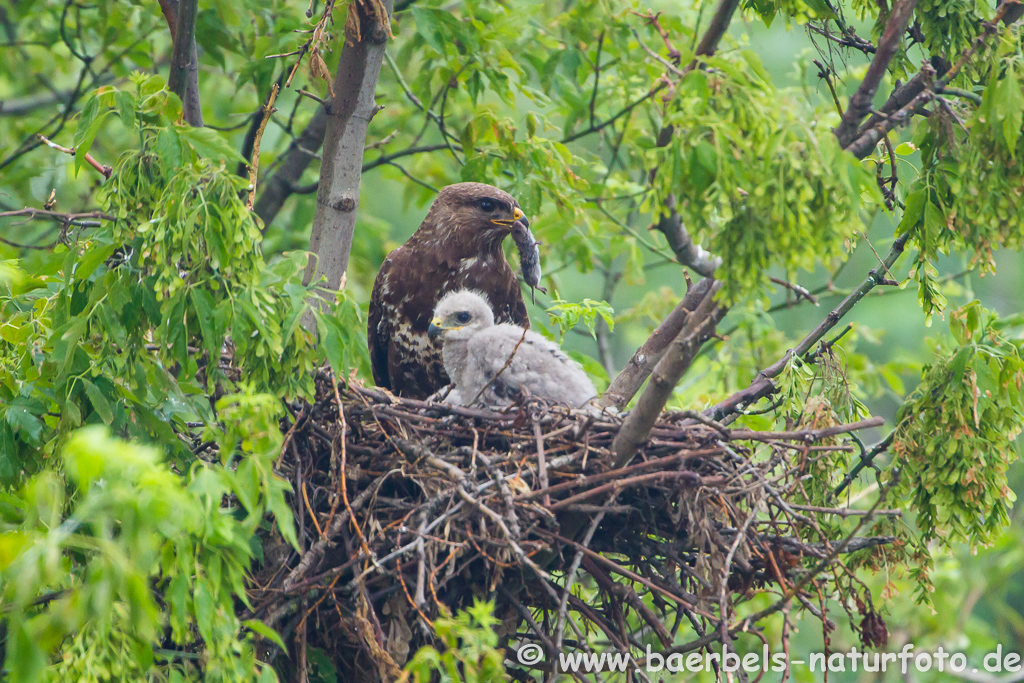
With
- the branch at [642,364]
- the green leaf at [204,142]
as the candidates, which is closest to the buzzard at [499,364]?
the branch at [642,364]

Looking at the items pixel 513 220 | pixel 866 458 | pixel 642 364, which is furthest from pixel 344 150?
pixel 866 458

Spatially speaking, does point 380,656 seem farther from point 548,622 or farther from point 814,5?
point 814,5

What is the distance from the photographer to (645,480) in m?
2.79

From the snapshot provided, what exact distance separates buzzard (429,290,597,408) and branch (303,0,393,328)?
0.55m

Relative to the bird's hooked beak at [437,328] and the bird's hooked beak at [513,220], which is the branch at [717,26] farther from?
the bird's hooked beak at [437,328]

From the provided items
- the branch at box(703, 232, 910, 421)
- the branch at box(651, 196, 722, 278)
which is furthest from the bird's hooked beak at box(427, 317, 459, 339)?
the branch at box(703, 232, 910, 421)

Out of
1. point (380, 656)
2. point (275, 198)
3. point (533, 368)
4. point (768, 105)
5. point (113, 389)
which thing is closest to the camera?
point (768, 105)

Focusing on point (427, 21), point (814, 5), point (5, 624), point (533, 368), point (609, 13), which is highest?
point (609, 13)

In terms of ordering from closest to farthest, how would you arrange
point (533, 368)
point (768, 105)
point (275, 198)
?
point (768, 105), point (533, 368), point (275, 198)

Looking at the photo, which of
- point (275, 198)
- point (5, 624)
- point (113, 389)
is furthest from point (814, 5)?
point (275, 198)

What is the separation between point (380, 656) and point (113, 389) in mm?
1116

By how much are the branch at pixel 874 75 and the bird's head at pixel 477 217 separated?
8.00 ft

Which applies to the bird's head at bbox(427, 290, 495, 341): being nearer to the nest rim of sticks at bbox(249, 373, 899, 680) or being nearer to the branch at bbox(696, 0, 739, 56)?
the nest rim of sticks at bbox(249, 373, 899, 680)

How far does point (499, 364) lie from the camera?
3779mm
